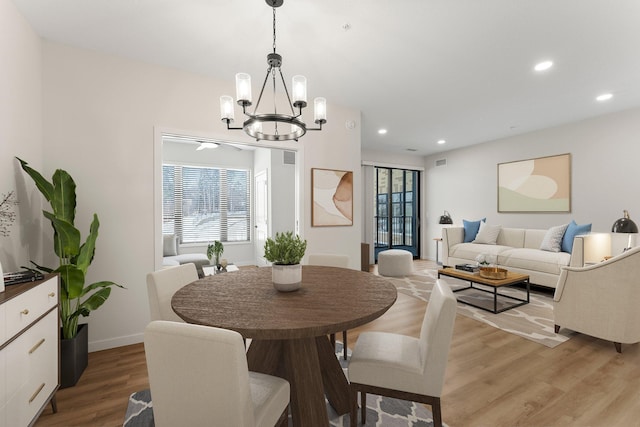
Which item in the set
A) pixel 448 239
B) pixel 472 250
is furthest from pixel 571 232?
pixel 448 239

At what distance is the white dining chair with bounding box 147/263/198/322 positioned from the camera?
5.68 ft

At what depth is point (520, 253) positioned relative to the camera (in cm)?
462

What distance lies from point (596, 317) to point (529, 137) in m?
3.98

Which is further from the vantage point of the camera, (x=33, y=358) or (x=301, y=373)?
(x=33, y=358)

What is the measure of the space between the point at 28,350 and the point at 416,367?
194 centimetres

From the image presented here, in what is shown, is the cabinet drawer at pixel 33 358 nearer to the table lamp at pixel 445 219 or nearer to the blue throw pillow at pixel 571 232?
the blue throw pillow at pixel 571 232

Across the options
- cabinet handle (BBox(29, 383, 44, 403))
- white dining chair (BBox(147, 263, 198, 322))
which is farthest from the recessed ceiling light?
cabinet handle (BBox(29, 383, 44, 403))

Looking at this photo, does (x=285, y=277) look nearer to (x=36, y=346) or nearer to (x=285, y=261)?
(x=285, y=261)

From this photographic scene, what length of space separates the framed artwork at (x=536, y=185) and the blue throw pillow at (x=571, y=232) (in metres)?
0.62

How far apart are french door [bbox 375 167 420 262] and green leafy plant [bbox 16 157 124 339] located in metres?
5.98

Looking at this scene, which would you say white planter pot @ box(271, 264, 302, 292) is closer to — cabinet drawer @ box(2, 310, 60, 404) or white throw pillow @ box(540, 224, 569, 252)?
cabinet drawer @ box(2, 310, 60, 404)

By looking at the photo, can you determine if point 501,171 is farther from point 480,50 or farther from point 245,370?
point 245,370

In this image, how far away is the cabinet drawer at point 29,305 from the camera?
51.9 inches

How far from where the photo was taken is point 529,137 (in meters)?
5.36
